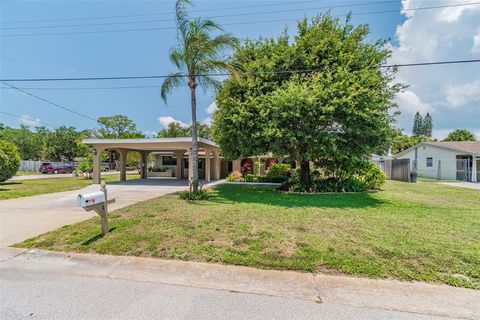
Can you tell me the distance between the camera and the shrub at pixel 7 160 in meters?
14.6

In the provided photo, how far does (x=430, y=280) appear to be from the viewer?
3309 millimetres

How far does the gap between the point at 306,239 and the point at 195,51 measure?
7.55m

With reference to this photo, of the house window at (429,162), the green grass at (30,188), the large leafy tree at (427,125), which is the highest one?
the large leafy tree at (427,125)

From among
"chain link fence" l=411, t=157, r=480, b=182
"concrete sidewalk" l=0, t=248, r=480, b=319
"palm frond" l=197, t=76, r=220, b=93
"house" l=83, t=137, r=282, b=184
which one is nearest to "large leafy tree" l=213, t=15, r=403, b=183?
"palm frond" l=197, t=76, r=220, b=93

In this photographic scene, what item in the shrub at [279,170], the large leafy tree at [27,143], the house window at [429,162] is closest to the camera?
the shrub at [279,170]

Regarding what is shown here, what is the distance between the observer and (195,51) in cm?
902

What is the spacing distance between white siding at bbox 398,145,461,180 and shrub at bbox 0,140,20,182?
31.7 m

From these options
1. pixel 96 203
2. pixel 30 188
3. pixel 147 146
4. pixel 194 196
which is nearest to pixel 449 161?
pixel 194 196

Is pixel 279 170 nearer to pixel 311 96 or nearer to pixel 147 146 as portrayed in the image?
pixel 147 146

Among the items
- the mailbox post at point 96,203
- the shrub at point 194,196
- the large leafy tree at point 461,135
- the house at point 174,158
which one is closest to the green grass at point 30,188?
the house at point 174,158

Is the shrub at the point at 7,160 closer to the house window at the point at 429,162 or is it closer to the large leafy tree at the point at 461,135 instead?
the house window at the point at 429,162

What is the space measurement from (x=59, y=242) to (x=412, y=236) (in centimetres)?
694

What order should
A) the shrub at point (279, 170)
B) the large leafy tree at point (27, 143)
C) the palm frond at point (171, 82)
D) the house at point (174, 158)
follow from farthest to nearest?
the large leafy tree at point (27, 143)
the shrub at point (279, 170)
the house at point (174, 158)
the palm frond at point (171, 82)

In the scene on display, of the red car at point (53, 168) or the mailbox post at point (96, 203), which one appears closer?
the mailbox post at point (96, 203)
